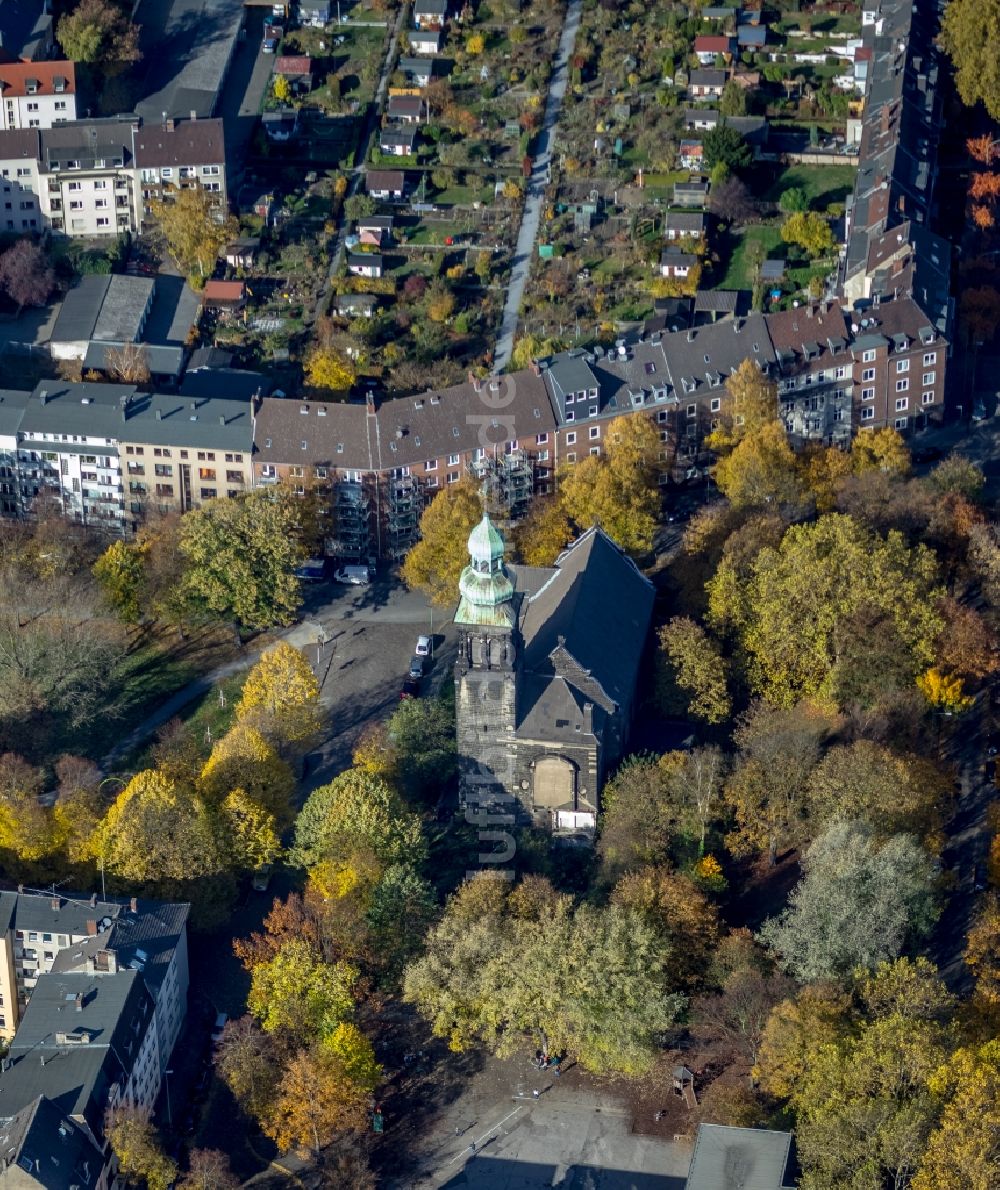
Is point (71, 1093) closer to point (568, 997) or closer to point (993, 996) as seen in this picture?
point (568, 997)

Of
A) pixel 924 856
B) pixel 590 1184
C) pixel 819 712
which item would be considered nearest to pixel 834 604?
pixel 819 712

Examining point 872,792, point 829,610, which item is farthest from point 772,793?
point 829,610

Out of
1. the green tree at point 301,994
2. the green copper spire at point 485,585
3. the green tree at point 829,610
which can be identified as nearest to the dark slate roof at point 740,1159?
the green tree at point 301,994

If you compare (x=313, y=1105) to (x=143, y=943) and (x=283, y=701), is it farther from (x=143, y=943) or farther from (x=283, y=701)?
(x=283, y=701)

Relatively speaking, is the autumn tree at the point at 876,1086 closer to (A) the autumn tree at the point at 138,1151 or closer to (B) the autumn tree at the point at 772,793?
(B) the autumn tree at the point at 772,793

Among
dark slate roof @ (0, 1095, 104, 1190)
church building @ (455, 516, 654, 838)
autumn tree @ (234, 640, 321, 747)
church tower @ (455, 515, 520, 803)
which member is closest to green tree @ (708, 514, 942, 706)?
church building @ (455, 516, 654, 838)

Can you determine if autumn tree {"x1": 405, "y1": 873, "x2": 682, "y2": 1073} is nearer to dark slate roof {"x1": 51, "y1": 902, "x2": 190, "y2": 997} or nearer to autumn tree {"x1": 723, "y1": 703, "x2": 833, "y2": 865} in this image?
autumn tree {"x1": 723, "y1": 703, "x2": 833, "y2": 865}
